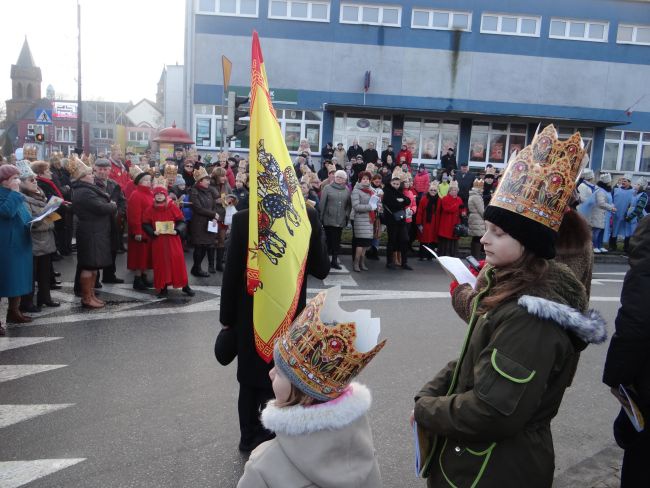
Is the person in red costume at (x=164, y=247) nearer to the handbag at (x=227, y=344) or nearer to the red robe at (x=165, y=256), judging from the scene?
the red robe at (x=165, y=256)

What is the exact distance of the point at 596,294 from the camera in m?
9.97

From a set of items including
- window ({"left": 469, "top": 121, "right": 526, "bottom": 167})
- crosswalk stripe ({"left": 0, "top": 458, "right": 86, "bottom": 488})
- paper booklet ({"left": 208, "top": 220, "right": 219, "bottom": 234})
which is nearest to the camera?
crosswalk stripe ({"left": 0, "top": 458, "right": 86, "bottom": 488})

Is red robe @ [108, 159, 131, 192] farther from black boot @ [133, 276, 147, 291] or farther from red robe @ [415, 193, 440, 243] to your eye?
red robe @ [415, 193, 440, 243]

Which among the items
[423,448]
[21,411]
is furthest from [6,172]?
[423,448]

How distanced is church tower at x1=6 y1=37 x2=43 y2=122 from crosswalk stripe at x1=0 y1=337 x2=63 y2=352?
322 feet

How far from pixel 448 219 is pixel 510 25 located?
58.3 ft

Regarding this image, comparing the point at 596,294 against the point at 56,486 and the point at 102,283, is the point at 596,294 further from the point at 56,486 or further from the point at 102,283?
the point at 56,486

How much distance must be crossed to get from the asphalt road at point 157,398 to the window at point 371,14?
20.5 meters

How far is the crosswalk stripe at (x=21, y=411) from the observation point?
4.57m

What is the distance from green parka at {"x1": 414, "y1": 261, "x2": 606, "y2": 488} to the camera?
1.96m

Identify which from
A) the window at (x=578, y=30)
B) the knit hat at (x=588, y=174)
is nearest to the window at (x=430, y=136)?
the window at (x=578, y=30)

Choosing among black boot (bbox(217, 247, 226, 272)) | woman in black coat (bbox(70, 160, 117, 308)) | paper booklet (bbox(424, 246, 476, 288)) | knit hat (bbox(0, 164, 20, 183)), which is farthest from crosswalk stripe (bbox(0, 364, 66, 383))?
black boot (bbox(217, 247, 226, 272))

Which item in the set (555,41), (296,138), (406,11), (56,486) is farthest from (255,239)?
(555,41)

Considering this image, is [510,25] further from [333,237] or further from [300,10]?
[333,237]
